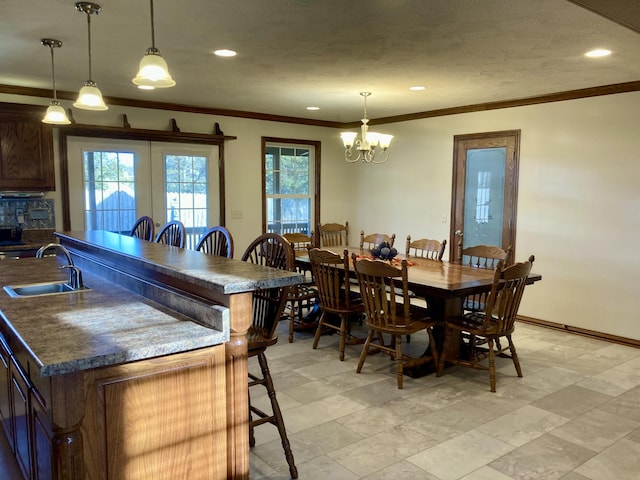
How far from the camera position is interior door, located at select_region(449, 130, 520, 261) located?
5566mm

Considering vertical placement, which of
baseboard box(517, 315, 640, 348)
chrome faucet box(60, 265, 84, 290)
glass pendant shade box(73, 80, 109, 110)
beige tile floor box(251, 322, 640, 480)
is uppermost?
glass pendant shade box(73, 80, 109, 110)

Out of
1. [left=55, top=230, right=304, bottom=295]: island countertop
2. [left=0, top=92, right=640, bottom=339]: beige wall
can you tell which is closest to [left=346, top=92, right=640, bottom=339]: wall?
[left=0, top=92, right=640, bottom=339]: beige wall

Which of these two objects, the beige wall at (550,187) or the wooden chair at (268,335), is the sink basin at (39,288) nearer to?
the wooden chair at (268,335)

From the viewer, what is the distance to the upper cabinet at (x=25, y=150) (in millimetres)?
4660

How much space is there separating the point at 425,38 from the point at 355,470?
2610 mm

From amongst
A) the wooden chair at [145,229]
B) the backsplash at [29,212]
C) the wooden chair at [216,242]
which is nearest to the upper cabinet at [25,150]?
the backsplash at [29,212]

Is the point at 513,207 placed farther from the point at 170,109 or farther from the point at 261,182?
the point at 170,109

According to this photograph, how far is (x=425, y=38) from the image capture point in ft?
10.7

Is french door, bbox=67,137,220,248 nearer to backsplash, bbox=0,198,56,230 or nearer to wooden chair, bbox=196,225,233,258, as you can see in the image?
backsplash, bbox=0,198,56,230

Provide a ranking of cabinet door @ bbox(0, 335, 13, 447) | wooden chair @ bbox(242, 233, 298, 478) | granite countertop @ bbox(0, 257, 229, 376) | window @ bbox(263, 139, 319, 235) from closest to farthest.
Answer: granite countertop @ bbox(0, 257, 229, 376) < cabinet door @ bbox(0, 335, 13, 447) < wooden chair @ bbox(242, 233, 298, 478) < window @ bbox(263, 139, 319, 235)

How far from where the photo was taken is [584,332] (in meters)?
5.04

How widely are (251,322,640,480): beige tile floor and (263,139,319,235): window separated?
2915 millimetres

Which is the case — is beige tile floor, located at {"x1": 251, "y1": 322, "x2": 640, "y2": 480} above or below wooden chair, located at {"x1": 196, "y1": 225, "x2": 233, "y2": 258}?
below

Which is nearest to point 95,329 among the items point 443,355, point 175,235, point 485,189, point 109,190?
point 175,235
